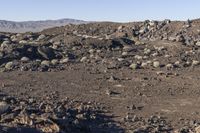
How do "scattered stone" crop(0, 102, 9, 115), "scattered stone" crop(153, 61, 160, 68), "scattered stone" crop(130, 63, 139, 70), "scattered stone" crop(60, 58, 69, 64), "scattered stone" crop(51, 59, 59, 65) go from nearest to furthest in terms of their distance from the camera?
"scattered stone" crop(0, 102, 9, 115) → "scattered stone" crop(130, 63, 139, 70) → "scattered stone" crop(153, 61, 160, 68) → "scattered stone" crop(51, 59, 59, 65) → "scattered stone" crop(60, 58, 69, 64)

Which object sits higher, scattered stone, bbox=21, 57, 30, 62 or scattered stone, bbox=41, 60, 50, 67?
scattered stone, bbox=21, 57, 30, 62

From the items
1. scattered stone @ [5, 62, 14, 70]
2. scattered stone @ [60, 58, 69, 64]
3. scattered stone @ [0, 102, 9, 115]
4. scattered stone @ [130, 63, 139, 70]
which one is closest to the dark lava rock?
scattered stone @ [60, 58, 69, 64]

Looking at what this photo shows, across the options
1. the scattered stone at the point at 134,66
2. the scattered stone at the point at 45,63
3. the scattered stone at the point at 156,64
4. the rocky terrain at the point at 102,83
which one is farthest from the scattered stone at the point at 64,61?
the scattered stone at the point at 156,64

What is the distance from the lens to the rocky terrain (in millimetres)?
22198

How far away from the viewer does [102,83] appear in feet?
109

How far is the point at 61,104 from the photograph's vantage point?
84.4 ft

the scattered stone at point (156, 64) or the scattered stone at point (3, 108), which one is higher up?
the scattered stone at point (3, 108)

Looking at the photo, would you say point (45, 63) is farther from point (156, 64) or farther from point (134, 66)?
point (156, 64)

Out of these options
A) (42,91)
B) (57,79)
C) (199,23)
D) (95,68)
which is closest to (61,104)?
(42,91)

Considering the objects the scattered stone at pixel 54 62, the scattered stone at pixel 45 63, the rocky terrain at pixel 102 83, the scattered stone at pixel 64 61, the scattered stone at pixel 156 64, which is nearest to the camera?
the rocky terrain at pixel 102 83

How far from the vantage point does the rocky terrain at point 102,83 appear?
22.2 meters

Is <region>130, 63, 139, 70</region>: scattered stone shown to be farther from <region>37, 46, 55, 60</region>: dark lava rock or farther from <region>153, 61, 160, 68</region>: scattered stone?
<region>37, 46, 55, 60</region>: dark lava rock

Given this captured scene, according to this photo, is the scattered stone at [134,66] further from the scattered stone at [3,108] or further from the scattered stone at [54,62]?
the scattered stone at [3,108]

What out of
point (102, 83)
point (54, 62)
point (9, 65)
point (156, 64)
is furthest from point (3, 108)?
point (156, 64)
